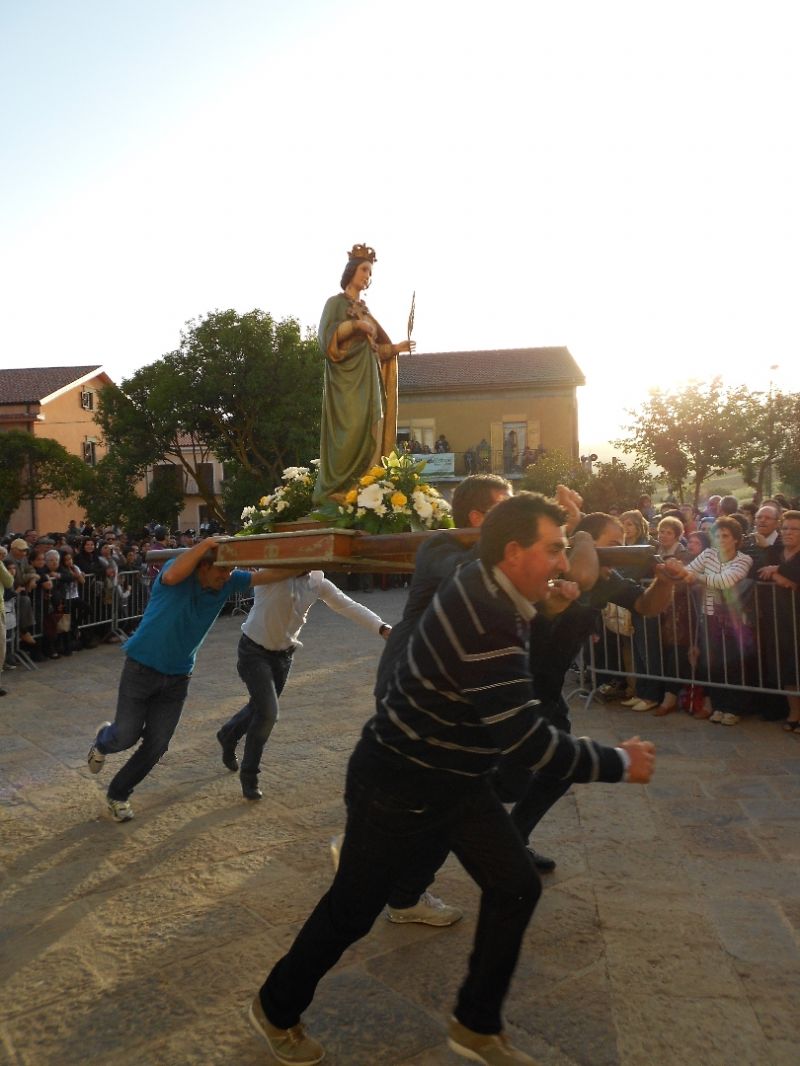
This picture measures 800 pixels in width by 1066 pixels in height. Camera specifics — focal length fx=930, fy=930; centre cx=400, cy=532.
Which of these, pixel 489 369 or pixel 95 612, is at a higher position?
pixel 489 369

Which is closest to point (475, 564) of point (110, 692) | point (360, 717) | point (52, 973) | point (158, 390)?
point (52, 973)

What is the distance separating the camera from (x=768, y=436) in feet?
106

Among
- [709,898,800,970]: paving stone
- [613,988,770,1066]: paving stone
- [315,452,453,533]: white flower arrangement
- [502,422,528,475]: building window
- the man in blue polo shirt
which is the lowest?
[709,898,800,970]: paving stone

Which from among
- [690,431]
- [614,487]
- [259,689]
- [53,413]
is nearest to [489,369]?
[690,431]

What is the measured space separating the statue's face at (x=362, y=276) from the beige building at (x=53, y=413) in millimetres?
37197

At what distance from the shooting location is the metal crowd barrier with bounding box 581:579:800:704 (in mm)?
7742

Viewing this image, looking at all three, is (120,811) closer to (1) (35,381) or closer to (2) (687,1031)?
(2) (687,1031)

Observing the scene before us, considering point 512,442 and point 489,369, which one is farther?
point 489,369

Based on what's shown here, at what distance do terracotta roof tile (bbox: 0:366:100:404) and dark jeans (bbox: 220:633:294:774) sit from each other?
44.7 meters

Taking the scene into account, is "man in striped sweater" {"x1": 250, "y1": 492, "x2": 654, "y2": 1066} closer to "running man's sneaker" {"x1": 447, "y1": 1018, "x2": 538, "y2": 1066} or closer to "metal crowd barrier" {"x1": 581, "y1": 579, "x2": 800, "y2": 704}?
"running man's sneaker" {"x1": 447, "y1": 1018, "x2": 538, "y2": 1066}

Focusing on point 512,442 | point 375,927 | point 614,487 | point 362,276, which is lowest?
point 375,927

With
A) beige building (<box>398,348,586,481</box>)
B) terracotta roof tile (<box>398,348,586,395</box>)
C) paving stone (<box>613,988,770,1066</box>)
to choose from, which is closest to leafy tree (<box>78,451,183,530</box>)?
beige building (<box>398,348,586,481</box>)

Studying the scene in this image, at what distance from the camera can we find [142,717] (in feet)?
18.4

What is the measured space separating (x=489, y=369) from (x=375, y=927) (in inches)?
1651
